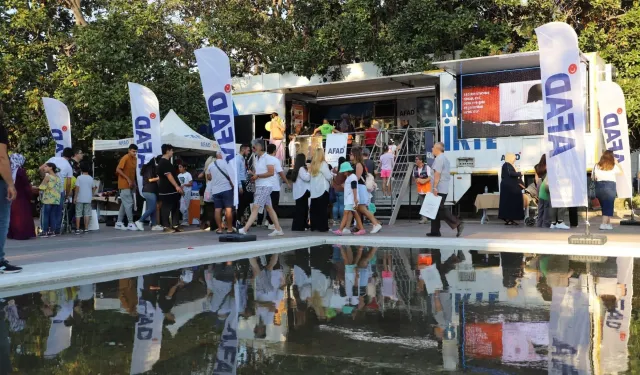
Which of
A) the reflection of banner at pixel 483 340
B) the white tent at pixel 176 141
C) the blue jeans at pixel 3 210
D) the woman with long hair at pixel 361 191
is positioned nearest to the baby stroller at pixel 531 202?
the woman with long hair at pixel 361 191

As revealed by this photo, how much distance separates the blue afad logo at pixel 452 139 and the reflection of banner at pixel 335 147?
2860 millimetres

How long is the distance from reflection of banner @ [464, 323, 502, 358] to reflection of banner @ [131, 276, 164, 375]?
2.04 metres

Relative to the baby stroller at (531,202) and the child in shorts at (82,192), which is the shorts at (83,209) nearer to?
the child in shorts at (82,192)

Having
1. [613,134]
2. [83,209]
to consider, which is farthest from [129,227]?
[613,134]

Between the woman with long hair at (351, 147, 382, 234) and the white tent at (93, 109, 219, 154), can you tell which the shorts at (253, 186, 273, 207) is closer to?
the woman with long hair at (351, 147, 382, 234)

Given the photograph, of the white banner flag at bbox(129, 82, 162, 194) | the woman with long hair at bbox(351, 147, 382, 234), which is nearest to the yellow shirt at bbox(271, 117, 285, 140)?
the white banner flag at bbox(129, 82, 162, 194)

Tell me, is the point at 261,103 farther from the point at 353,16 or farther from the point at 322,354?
the point at 322,354

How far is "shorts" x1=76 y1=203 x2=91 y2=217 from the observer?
14039mm

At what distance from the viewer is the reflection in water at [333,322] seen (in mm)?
3893

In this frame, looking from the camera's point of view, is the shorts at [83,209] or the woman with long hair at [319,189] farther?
the shorts at [83,209]

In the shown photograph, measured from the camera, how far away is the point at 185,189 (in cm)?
1653

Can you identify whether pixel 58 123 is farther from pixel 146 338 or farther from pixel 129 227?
pixel 146 338

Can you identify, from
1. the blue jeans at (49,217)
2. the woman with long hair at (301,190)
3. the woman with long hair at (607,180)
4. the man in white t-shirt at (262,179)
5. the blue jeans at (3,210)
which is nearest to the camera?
the blue jeans at (3,210)

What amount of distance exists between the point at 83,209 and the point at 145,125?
253 cm
